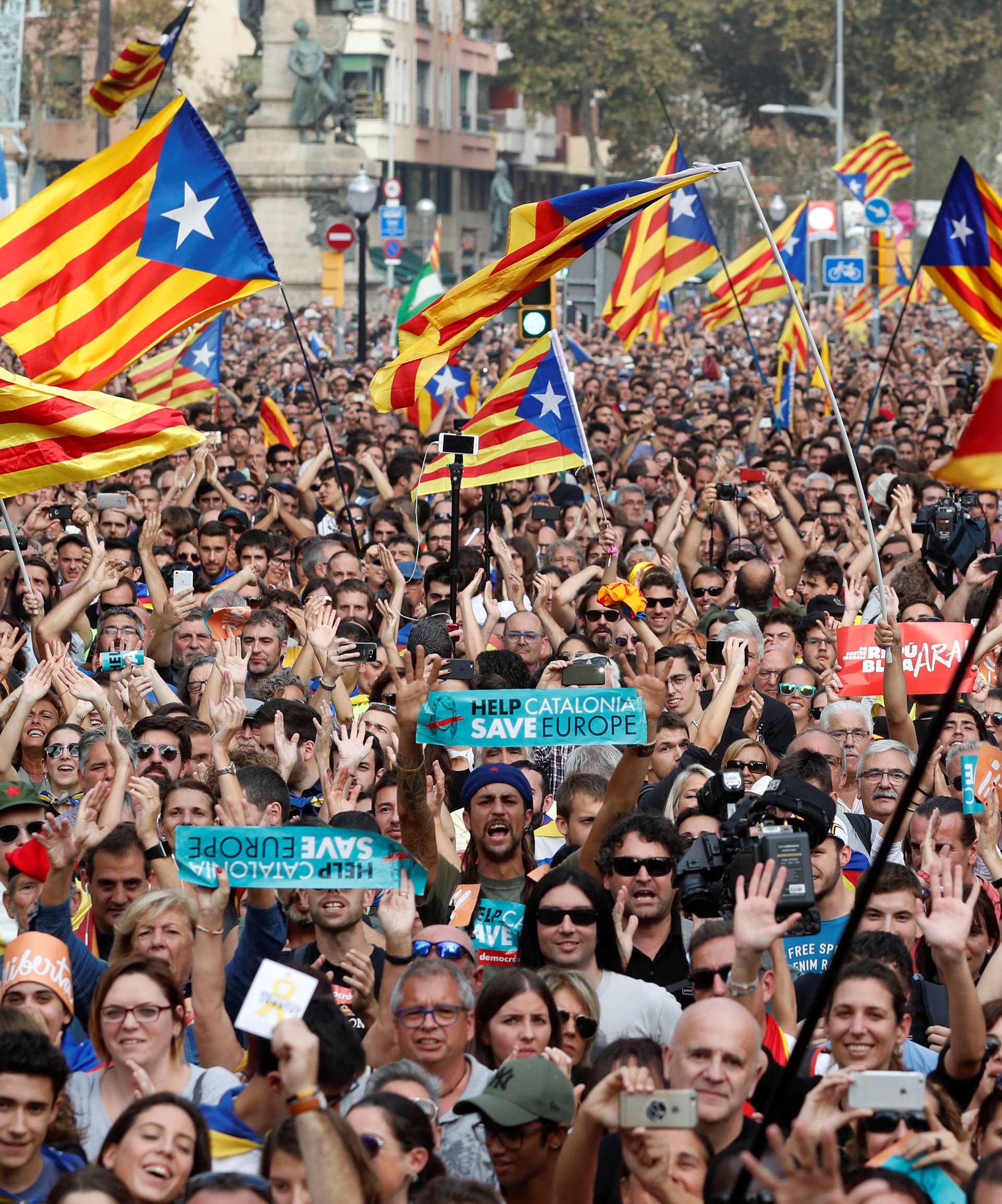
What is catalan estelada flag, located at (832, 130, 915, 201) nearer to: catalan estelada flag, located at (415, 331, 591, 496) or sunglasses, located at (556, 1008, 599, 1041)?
catalan estelada flag, located at (415, 331, 591, 496)

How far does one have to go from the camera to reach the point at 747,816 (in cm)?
567

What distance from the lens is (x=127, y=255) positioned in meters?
10.1

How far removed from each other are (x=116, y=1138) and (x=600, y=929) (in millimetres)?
1805

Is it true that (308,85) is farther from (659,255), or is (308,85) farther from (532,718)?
(532,718)

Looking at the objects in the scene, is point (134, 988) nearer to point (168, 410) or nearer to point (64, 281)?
point (168, 410)

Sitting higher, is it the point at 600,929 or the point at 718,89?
the point at 718,89

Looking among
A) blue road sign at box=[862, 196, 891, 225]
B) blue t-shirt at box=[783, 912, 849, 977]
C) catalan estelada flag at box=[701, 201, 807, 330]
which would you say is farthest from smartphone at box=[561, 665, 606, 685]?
blue road sign at box=[862, 196, 891, 225]

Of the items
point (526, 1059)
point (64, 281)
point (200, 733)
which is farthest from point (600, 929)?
point (64, 281)

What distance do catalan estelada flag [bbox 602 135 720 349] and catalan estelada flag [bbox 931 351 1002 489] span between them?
14.1 meters

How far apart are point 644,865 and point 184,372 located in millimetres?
13094

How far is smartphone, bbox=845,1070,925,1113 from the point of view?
3.96 metres

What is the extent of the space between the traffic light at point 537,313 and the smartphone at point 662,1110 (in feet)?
27.5

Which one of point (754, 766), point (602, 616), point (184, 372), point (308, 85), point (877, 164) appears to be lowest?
point (754, 766)

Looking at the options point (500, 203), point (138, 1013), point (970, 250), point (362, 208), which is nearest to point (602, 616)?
point (970, 250)
